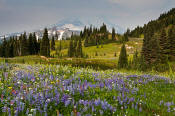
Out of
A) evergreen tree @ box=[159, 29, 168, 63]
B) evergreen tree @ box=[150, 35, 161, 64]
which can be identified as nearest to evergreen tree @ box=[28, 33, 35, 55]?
evergreen tree @ box=[150, 35, 161, 64]

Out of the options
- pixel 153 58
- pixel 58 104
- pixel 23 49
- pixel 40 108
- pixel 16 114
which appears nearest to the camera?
pixel 16 114

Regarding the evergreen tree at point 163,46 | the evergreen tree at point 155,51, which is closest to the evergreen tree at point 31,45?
the evergreen tree at point 155,51

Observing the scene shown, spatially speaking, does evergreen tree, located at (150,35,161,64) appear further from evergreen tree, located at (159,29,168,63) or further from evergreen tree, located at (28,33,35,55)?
evergreen tree, located at (28,33,35,55)

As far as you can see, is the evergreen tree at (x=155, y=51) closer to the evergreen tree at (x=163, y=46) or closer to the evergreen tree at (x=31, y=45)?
the evergreen tree at (x=163, y=46)

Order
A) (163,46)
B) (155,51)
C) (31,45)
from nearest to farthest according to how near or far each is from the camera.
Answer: (155,51) → (163,46) → (31,45)

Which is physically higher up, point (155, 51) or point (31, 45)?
point (31, 45)

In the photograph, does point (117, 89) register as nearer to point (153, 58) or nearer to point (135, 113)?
point (135, 113)

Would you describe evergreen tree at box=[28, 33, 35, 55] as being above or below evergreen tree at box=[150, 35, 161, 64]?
above

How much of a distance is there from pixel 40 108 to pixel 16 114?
46 centimetres

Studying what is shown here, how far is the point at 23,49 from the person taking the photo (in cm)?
10000

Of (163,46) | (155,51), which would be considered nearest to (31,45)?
(155,51)

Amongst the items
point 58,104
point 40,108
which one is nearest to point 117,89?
point 58,104

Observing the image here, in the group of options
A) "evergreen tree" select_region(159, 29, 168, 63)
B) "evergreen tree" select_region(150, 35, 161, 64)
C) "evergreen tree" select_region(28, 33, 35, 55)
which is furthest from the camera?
"evergreen tree" select_region(28, 33, 35, 55)

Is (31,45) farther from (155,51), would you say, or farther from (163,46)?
(163,46)
